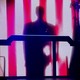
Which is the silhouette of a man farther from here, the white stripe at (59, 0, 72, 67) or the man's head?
the white stripe at (59, 0, 72, 67)

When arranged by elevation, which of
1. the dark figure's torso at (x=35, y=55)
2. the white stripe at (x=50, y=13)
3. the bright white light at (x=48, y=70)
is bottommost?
the bright white light at (x=48, y=70)

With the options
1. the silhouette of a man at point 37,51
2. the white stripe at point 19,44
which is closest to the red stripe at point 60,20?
the silhouette of a man at point 37,51

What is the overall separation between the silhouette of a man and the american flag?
5 centimetres

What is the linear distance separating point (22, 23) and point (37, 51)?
1.35 feet

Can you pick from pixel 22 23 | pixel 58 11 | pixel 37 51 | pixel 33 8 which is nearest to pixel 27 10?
pixel 33 8

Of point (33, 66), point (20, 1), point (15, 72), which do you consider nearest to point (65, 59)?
point (33, 66)

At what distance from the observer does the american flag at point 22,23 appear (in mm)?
3359

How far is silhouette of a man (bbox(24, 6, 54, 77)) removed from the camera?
3.39 meters

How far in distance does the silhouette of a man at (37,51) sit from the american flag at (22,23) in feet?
0.18

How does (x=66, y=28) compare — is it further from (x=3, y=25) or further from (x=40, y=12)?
(x=3, y=25)

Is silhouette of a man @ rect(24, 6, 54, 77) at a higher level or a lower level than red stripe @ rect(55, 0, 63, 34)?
lower

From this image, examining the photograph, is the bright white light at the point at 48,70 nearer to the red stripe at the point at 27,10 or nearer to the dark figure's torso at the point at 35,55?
the dark figure's torso at the point at 35,55

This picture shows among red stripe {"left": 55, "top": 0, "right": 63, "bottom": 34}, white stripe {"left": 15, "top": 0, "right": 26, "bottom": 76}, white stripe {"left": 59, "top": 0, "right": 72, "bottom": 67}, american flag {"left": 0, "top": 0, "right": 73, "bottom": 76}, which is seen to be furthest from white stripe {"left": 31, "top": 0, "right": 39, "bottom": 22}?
white stripe {"left": 59, "top": 0, "right": 72, "bottom": 67}

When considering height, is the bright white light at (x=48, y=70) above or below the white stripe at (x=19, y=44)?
below
